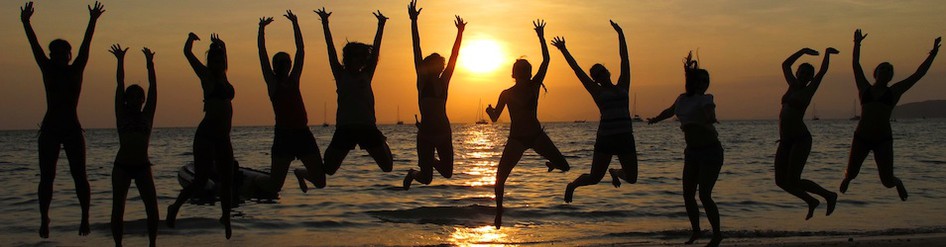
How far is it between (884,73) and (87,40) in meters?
12.4

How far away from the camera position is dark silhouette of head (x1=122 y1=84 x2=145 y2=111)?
11.7 m

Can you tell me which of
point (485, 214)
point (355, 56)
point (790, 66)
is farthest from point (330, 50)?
point (485, 214)

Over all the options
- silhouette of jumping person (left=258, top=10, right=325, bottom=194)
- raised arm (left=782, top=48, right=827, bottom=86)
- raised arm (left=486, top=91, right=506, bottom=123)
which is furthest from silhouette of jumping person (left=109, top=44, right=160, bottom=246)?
raised arm (left=782, top=48, right=827, bottom=86)

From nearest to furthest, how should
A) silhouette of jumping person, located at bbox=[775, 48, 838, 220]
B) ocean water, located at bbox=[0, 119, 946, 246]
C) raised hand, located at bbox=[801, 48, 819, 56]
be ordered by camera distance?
1. raised hand, located at bbox=[801, 48, 819, 56]
2. silhouette of jumping person, located at bbox=[775, 48, 838, 220]
3. ocean water, located at bbox=[0, 119, 946, 246]

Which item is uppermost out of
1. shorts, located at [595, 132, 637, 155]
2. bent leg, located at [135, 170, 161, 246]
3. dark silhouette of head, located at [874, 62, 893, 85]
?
dark silhouette of head, located at [874, 62, 893, 85]

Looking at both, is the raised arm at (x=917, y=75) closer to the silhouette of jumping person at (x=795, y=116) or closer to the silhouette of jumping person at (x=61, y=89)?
the silhouette of jumping person at (x=795, y=116)

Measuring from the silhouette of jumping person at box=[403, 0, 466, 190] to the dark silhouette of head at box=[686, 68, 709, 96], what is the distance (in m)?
3.47

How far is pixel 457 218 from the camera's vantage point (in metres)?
25.4

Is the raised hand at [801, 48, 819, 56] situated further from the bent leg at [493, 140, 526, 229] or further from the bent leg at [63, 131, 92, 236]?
the bent leg at [63, 131, 92, 236]

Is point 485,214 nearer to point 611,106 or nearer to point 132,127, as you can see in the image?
point 611,106

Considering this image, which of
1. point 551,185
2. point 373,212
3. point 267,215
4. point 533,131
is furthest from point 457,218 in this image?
point 533,131

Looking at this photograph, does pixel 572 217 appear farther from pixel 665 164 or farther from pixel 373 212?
pixel 665 164

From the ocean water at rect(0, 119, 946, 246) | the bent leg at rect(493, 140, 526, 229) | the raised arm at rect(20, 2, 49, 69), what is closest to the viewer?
the raised arm at rect(20, 2, 49, 69)

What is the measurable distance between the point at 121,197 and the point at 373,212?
15.0 m
